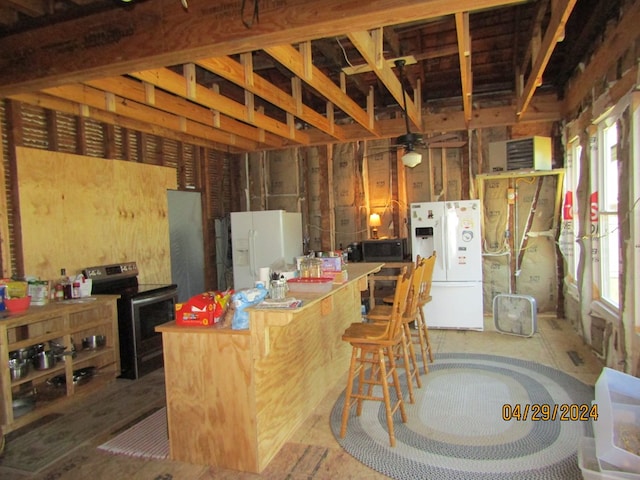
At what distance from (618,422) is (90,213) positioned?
15.6ft

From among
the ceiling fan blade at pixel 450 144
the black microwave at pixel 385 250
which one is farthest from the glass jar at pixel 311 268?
the ceiling fan blade at pixel 450 144

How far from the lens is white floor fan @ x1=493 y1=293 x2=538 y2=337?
5.03 meters

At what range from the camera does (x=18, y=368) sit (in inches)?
132

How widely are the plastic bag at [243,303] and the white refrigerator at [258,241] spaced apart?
3070mm

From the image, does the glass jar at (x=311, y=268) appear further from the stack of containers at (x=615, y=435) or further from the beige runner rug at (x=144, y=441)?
the stack of containers at (x=615, y=435)

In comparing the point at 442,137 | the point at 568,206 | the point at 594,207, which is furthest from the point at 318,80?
the point at 568,206

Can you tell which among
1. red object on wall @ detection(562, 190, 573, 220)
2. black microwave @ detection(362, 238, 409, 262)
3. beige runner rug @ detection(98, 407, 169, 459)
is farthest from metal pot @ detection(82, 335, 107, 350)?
red object on wall @ detection(562, 190, 573, 220)

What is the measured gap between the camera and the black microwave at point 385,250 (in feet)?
18.8

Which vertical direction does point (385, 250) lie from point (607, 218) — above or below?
below

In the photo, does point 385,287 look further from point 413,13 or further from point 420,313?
point 413,13

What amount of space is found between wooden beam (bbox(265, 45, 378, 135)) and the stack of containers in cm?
294

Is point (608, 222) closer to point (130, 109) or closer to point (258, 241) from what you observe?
point (258, 241)

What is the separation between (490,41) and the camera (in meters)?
4.56

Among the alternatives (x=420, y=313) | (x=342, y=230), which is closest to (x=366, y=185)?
(x=342, y=230)
